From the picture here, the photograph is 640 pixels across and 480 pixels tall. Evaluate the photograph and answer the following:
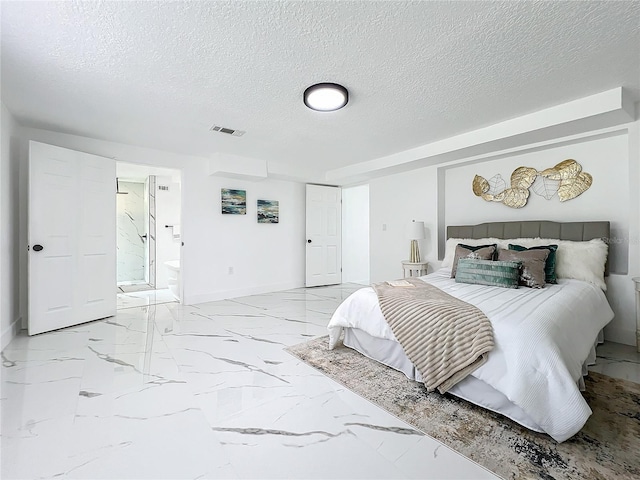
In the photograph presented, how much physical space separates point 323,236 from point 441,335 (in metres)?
4.32

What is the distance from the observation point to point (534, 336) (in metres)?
1.71

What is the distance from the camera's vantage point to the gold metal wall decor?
335 centimetres

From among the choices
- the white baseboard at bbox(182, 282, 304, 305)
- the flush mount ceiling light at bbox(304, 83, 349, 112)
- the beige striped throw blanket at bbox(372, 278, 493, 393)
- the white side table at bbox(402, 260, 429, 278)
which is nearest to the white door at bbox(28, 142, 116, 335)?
the white baseboard at bbox(182, 282, 304, 305)

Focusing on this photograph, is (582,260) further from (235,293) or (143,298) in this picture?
(143,298)

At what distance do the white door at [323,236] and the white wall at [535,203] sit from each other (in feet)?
3.43

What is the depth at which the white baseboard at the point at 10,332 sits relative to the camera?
9.23 ft

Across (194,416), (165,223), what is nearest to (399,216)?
(194,416)

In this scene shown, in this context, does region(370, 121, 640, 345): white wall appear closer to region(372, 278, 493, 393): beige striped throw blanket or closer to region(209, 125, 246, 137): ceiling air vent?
region(372, 278, 493, 393): beige striped throw blanket

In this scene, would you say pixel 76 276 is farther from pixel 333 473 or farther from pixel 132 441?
pixel 333 473

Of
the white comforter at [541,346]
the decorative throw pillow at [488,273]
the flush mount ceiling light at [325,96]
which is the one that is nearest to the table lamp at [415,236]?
the decorative throw pillow at [488,273]

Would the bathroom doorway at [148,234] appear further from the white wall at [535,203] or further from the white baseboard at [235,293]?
the white wall at [535,203]

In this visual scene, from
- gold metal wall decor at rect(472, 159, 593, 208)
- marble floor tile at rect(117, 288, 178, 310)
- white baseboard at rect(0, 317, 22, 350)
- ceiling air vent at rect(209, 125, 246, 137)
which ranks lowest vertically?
marble floor tile at rect(117, 288, 178, 310)

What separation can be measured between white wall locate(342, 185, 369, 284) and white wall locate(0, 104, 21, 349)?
5.17m

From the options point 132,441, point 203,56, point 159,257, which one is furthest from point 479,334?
point 159,257
